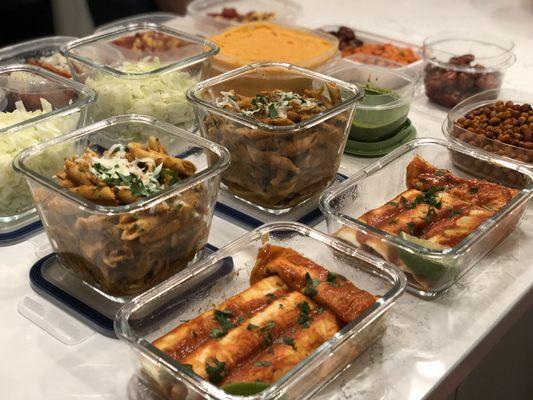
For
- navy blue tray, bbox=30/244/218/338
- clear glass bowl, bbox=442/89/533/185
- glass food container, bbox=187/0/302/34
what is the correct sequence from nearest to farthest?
navy blue tray, bbox=30/244/218/338 < clear glass bowl, bbox=442/89/533/185 < glass food container, bbox=187/0/302/34

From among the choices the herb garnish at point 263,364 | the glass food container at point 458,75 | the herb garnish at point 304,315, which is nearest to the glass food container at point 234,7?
the glass food container at point 458,75

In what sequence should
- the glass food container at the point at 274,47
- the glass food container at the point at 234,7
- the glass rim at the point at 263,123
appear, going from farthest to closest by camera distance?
1. the glass food container at the point at 234,7
2. the glass food container at the point at 274,47
3. the glass rim at the point at 263,123

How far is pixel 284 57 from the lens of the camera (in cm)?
173

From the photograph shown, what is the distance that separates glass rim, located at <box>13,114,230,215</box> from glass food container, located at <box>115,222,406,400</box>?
0.36 feet

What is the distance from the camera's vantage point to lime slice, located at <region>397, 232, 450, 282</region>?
3.46ft

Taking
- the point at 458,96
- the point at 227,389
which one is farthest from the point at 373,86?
the point at 227,389

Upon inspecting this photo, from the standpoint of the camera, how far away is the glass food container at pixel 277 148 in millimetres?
1198

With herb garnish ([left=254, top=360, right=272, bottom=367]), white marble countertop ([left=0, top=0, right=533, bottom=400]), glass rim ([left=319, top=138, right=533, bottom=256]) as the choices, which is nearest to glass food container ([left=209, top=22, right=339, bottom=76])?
glass rim ([left=319, top=138, right=533, bottom=256])

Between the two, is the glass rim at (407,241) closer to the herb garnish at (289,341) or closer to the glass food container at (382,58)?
the herb garnish at (289,341)

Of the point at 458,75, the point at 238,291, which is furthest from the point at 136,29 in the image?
the point at 238,291

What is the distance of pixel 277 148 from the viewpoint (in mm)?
1197

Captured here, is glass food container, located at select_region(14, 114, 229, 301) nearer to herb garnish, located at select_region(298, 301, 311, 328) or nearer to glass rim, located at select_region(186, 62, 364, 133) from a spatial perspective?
glass rim, located at select_region(186, 62, 364, 133)

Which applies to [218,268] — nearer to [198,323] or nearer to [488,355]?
[198,323]

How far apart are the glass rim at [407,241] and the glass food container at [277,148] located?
0.08 metres
